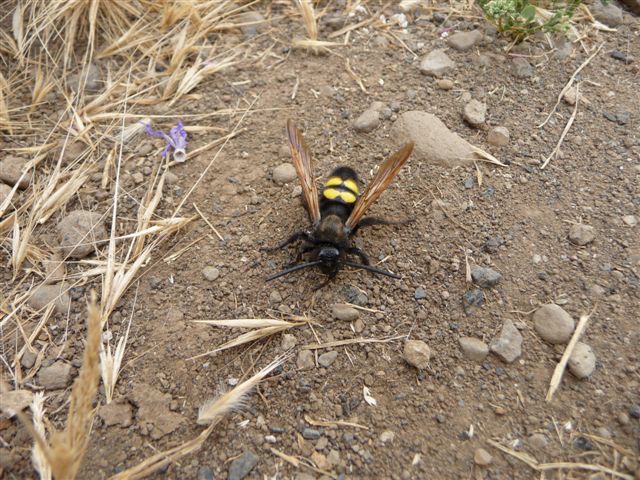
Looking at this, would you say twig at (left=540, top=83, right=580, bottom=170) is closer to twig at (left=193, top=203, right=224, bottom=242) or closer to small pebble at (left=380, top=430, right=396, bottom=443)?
small pebble at (left=380, top=430, right=396, bottom=443)

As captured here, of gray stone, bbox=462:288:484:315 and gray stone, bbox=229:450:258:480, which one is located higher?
gray stone, bbox=462:288:484:315

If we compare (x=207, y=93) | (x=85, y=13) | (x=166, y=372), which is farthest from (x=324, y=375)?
(x=85, y=13)

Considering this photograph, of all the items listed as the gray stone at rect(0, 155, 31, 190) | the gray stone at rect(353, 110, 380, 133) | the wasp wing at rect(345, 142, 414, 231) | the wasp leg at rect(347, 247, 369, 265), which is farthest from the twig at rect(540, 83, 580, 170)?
the gray stone at rect(0, 155, 31, 190)

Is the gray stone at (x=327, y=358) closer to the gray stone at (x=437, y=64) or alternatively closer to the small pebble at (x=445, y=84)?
the small pebble at (x=445, y=84)

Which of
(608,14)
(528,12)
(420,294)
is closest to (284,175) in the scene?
(420,294)

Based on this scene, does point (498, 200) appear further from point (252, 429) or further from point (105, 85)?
point (105, 85)

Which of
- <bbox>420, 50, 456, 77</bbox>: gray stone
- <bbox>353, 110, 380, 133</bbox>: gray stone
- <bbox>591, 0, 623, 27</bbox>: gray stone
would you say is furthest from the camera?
<bbox>591, 0, 623, 27</bbox>: gray stone

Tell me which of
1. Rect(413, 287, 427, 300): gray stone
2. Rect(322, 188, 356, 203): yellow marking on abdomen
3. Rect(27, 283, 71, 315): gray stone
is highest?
Rect(322, 188, 356, 203): yellow marking on abdomen
